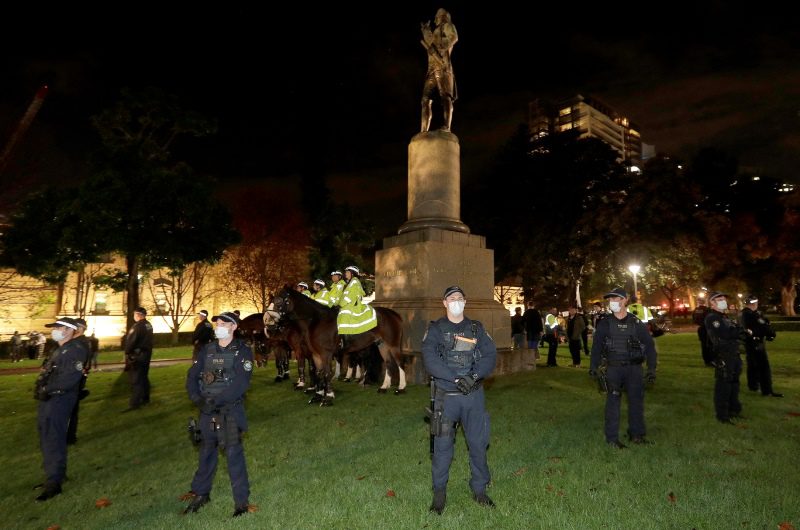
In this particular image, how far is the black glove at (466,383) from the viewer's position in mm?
4746

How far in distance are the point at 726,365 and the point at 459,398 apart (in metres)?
5.61

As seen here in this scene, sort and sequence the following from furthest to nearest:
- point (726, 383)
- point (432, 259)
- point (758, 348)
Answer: point (432, 259)
point (758, 348)
point (726, 383)

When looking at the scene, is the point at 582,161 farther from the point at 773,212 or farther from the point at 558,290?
the point at 773,212

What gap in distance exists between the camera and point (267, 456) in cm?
675

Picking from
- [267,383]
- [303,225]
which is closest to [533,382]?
[267,383]

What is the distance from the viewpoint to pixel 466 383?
4.78m

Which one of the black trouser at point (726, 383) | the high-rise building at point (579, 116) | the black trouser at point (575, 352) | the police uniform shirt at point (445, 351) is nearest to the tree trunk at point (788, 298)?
the black trouser at point (575, 352)

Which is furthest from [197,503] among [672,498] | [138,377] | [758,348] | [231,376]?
[758,348]

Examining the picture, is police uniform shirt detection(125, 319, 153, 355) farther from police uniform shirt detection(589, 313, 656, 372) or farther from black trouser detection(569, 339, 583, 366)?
black trouser detection(569, 339, 583, 366)

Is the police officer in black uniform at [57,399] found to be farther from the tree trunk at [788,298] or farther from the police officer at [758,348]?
the tree trunk at [788,298]

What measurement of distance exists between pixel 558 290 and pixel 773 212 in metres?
20.8

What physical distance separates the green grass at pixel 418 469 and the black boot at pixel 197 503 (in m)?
0.13

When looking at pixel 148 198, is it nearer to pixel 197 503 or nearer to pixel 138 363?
pixel 138 363

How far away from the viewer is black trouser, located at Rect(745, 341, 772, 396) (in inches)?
405
